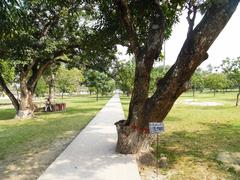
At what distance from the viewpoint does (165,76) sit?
7.92 m

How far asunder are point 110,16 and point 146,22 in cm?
119

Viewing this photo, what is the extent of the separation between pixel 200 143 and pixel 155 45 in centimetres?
414

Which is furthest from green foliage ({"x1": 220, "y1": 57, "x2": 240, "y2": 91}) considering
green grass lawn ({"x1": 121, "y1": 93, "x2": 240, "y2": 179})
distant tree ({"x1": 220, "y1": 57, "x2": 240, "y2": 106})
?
green grass lawn ({"x1": 121, "y1": 93, "x2": 240, "y2": 179})

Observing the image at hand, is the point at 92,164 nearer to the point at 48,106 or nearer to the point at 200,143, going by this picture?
the point at 200,143

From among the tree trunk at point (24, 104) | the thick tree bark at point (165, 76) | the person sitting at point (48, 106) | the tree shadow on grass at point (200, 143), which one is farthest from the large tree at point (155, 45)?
the person sitting at point (48, 106)

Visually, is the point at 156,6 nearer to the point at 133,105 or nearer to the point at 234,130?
the point at 133,105

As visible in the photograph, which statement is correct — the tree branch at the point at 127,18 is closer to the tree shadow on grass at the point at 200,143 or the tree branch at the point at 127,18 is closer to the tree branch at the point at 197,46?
the tree branch at the point at 197,46

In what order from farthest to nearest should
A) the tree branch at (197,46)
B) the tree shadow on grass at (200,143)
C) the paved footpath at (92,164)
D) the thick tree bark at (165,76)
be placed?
the tree shadow on grass at (200,143), the thick tree bark at (165,76), the tree branch at (197,46), the paved footpath at (92,164)

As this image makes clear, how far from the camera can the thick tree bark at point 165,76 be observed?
7.11 meters

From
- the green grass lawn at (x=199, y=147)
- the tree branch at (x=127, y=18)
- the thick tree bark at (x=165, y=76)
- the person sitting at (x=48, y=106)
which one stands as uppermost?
the tree branch at (x=127, y=18)

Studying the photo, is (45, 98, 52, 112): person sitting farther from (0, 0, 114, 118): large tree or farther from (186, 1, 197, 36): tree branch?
(186, 1, 197, 36): tree branch

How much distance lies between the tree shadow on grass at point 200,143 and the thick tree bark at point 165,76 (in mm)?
1158

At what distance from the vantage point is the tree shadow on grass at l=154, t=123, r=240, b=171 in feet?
28.7

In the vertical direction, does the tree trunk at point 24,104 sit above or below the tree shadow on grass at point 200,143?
above
